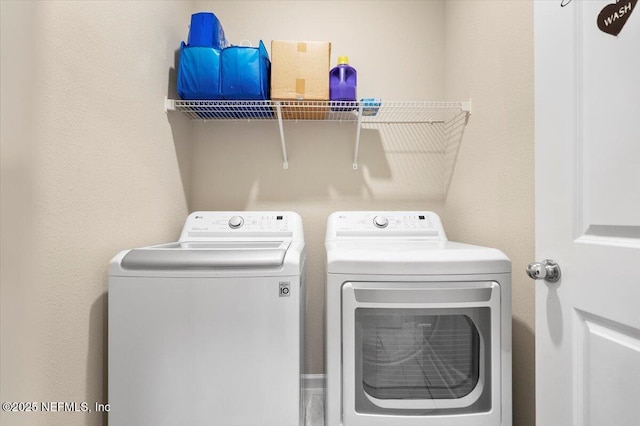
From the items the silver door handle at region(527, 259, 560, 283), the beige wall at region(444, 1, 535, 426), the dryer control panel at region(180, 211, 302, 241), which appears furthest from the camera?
the dryer control panel at region(180, 211, 302, 241)

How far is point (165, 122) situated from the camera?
170 centimetres

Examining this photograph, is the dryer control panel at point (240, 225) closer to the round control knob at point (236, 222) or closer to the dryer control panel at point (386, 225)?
the round control knob at point (236, 222)

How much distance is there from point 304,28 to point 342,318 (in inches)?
72.0

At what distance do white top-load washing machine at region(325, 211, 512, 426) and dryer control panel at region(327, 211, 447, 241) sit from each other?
58cm

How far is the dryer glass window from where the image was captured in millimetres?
1215

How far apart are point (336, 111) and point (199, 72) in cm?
76

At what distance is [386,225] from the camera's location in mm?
1816

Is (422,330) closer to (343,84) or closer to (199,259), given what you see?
(199,259)

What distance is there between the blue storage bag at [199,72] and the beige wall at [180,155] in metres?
0.12

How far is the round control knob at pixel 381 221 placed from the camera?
71.4 inches

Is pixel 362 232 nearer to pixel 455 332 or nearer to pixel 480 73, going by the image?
pixel 455 332

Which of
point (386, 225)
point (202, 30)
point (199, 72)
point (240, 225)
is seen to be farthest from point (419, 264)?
point (202, 30)

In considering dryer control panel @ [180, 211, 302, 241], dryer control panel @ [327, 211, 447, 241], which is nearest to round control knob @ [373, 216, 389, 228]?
dryer control panel @ [327, 211, 447, 241]

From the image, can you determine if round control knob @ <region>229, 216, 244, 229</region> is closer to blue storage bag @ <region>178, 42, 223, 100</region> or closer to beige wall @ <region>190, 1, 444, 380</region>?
beige wall @ <region>190, 1, 444, 380</region>
